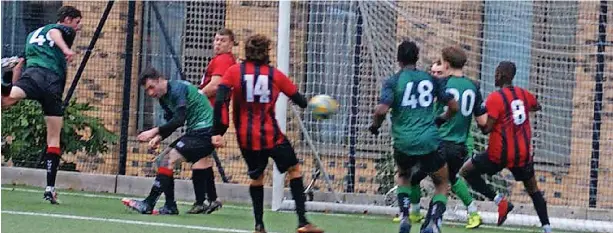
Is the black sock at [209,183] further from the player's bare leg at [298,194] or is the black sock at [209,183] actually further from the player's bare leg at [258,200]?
the player's bare leg at [298,194]

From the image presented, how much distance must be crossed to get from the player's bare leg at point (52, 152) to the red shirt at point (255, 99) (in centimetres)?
295

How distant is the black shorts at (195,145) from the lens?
974 centimetres

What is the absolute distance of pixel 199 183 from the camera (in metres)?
10.2

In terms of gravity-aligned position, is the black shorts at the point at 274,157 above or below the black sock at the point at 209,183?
above

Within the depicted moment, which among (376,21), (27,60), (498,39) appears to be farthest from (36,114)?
(498,39)

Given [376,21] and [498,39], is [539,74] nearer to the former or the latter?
[498,39]

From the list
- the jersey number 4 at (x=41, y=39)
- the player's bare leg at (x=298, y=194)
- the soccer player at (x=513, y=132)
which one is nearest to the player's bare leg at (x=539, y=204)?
the soccer player at (x=513, y=132)

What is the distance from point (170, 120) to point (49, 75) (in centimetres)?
141

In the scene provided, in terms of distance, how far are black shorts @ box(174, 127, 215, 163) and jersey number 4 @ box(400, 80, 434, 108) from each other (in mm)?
2434

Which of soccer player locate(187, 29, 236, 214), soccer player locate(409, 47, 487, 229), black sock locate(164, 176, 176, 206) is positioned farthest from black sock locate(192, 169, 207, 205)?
soccer player locate(409, 47, 487, 229)

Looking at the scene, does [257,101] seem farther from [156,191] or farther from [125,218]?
[156,191]

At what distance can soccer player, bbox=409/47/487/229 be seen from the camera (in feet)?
28.3

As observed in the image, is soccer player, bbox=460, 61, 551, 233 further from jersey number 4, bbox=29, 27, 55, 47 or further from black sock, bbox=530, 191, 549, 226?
jersey number 4, bbox=29, 27, 55, 47

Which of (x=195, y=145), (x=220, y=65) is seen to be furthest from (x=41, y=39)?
(x=195, y=145)
